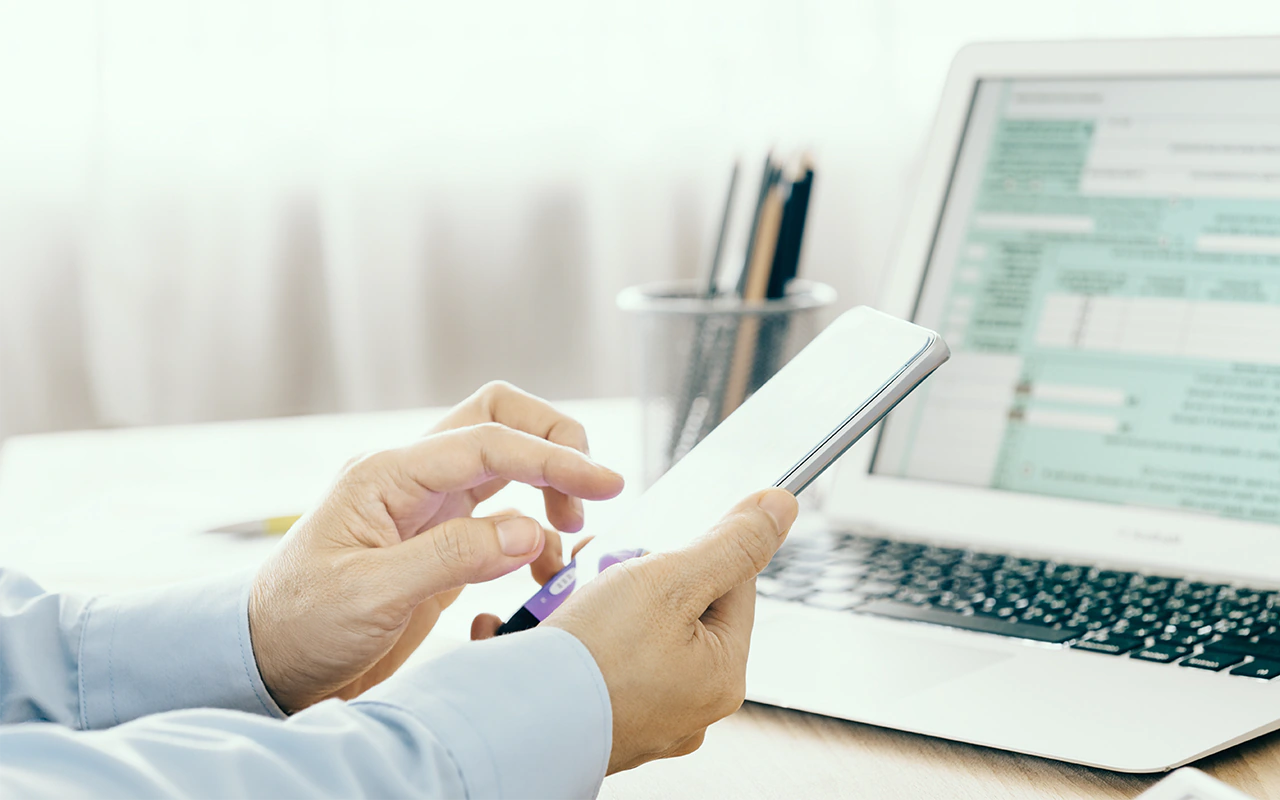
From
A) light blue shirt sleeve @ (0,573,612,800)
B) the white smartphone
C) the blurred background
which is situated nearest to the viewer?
light blue shirt sleeve @ (0,573,612,800)

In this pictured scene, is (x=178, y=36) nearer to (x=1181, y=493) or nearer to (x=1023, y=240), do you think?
Answer: (x=1023, y=240)

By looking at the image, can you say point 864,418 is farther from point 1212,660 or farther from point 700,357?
point 700,357

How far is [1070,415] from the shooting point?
0.64 m

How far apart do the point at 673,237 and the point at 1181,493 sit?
116 cm

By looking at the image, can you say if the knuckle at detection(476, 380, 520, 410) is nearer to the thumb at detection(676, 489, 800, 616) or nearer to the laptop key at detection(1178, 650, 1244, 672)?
the thumb at detection(676, 489, 800, 616)

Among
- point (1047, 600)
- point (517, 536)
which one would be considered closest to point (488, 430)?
point (517, 536)

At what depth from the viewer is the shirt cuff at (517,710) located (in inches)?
12.6

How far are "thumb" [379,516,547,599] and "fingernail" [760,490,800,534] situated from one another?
104mm

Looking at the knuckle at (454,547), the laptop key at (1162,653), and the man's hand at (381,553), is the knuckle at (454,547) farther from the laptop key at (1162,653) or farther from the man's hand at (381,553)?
the laptop key at (1162,653)

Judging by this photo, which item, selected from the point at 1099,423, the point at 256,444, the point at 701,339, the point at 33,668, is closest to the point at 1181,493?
the point at 1099,423

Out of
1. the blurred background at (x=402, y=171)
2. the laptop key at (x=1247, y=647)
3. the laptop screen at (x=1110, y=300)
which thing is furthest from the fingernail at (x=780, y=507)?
the blurred background at (x=402, y=171)

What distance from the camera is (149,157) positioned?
4.83 ft

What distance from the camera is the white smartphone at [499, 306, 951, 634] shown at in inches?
16.1

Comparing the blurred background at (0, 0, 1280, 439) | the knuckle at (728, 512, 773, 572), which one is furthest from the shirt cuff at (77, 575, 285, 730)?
the blurred background at (0, 0, 1280, 439)
